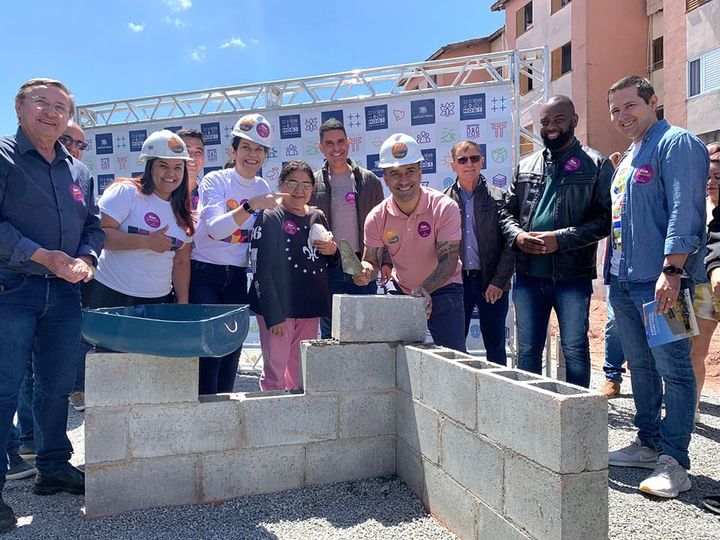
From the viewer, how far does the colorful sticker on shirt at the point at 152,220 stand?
3154mm

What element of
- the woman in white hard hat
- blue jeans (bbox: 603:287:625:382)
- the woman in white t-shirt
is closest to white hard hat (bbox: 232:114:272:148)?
the woman in white hard hat

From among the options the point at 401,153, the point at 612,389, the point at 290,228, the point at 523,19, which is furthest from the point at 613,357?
the point at 523,19

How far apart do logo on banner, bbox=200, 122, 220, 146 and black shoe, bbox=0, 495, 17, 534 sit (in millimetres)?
4641

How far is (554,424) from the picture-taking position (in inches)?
70.2

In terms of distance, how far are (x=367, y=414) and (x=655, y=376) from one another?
1.67 metres

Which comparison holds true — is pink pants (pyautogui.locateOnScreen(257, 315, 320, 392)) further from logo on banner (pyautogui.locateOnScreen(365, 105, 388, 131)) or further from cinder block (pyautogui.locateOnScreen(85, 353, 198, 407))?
logo on banner (pyautogui.locateOnScreen(365, 105, 388, 131))

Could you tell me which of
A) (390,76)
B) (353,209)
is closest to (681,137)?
(353,209)

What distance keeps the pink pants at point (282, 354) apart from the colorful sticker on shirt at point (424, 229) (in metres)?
0.94

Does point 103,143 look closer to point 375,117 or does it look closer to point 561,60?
point 375,117

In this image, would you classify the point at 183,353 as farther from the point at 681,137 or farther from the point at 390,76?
the point at 390,76

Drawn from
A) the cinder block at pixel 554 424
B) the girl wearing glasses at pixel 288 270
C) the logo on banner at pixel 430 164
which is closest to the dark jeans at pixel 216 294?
the girl wearing glasses at pixel 288 270

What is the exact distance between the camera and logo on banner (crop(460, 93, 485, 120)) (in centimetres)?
541

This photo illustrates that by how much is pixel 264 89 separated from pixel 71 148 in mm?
2519

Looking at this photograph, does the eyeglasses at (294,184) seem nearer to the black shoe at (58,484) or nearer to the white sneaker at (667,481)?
the black shoe at (58,484)
